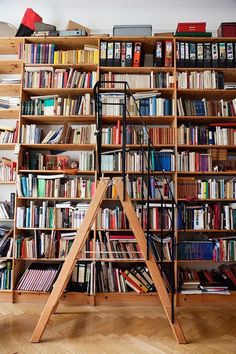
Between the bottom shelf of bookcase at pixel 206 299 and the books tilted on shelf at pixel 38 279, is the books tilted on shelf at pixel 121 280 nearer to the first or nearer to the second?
the bottom shelf of bookcase at pixel 206 299

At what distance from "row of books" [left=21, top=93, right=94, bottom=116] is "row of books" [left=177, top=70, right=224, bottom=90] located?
46.9 inches

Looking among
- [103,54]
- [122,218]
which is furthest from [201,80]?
[122,218]

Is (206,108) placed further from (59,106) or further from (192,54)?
(59,106)

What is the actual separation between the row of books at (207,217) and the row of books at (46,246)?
117 centimetres

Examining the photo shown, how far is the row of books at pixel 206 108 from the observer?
3.21 meters

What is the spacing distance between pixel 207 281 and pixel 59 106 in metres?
2.82

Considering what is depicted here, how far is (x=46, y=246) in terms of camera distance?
10.1 ft

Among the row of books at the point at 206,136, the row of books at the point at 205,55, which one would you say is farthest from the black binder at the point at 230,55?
the row of books at the point at 206,136

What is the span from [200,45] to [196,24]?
34cm

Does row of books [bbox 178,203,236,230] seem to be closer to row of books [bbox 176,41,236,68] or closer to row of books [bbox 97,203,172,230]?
row of books [bbox 97,203,172,230]

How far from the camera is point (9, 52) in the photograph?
11.7 ft

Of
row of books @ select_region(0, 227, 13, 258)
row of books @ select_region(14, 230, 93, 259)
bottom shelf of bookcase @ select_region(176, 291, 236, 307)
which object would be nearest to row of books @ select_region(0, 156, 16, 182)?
row of books @ select_region(0, 227, 13, 258)

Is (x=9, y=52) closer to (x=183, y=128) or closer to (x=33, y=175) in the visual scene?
(x=33, y=175)

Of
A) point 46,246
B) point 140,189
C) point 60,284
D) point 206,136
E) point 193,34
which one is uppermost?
point 193,34
